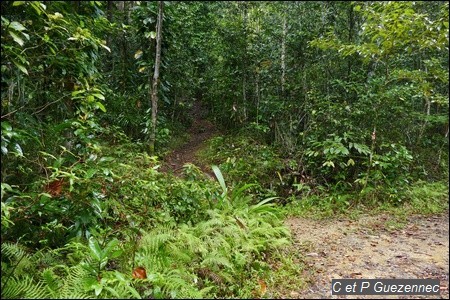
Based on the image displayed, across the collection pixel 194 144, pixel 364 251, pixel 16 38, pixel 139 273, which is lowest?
pixel 364 251

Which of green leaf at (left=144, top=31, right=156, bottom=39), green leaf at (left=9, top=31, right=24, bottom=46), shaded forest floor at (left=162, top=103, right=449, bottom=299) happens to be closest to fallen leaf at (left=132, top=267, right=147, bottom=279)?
shaded forest floor at (left=162, top=103, right=449, bottom=299)

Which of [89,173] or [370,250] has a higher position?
[89,173]

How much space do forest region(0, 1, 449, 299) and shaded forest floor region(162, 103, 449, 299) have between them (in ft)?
0.11

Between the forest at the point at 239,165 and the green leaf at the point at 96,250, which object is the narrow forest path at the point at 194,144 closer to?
the forest at the point at 239,165

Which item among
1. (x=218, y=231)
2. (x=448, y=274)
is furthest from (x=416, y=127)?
(x=218, y=231)

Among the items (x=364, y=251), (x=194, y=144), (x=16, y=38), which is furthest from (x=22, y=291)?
(x=194, y=144)

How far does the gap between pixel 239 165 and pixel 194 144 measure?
4947 millimetres

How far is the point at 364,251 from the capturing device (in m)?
4.59

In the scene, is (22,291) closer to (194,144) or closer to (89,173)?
(89,173)

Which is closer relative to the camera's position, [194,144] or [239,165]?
[239,165]

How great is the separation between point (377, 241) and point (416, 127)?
412 centimetres

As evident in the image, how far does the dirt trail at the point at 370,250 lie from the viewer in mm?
3826

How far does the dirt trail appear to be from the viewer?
383 cm

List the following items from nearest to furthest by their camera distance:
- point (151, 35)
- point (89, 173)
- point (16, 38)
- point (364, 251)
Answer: point (16, 38), point (89, 173), point (364, 251), point (151, 35)
